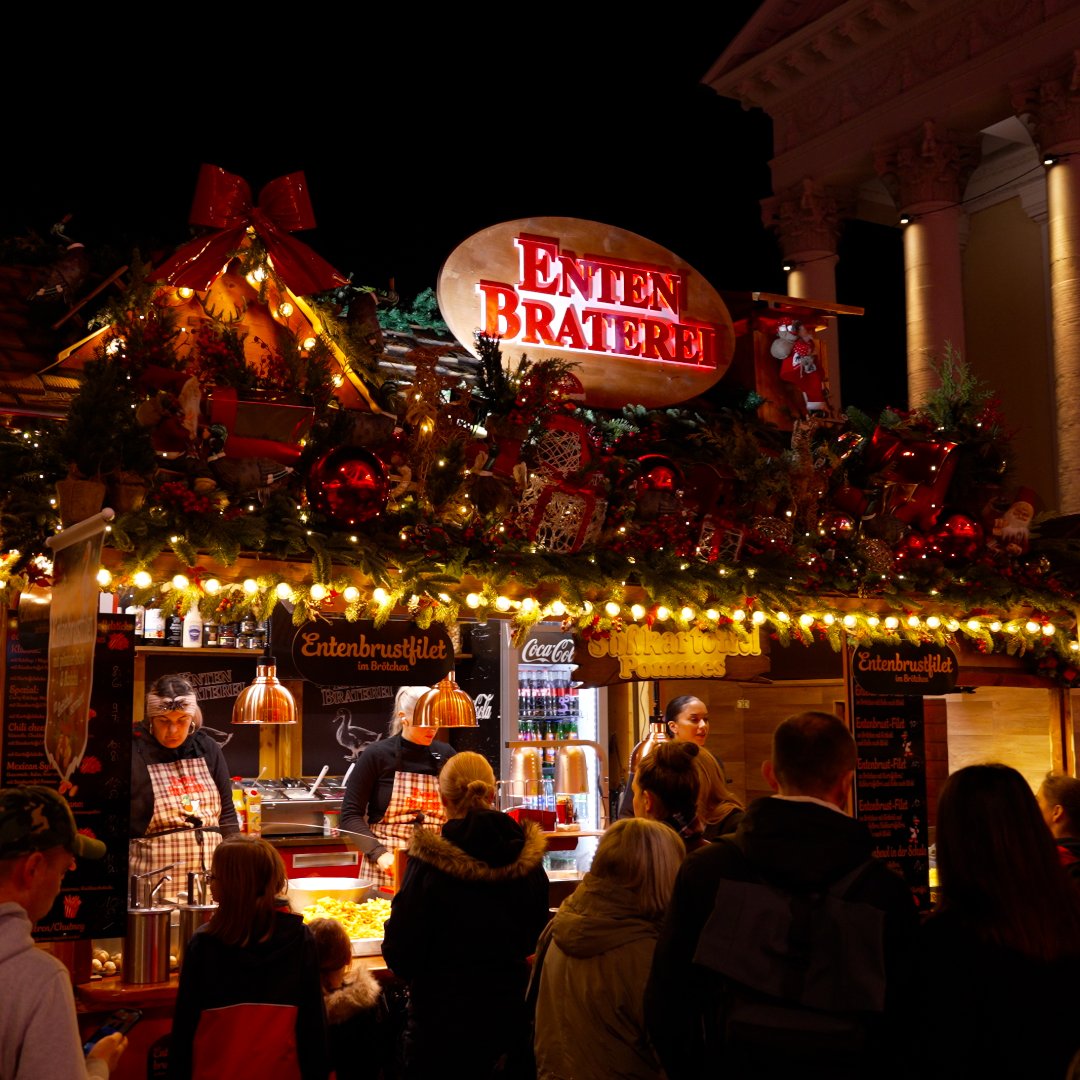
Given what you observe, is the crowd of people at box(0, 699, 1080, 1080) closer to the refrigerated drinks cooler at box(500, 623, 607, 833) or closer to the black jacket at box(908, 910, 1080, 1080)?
the black jacket at box(908, 910, 1080, 1080)

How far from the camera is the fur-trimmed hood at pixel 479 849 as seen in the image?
13.7ft

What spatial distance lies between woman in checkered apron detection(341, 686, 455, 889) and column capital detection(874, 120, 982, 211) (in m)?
13.3

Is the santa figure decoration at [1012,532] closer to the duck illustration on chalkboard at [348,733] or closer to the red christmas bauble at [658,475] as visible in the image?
the red christmas bauble at [658,475]

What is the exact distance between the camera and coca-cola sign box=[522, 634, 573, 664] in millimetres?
12375

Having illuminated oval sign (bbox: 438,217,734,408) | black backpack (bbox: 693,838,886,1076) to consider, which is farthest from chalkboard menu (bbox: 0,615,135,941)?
illuminated oval sign (bbox: 438,217,734,408)

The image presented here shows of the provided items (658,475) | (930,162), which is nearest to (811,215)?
(930,162)

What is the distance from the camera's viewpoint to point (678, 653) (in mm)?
6887

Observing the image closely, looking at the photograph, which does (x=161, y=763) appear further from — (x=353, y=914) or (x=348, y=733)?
(x=348, y=733)

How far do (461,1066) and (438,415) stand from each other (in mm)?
3161

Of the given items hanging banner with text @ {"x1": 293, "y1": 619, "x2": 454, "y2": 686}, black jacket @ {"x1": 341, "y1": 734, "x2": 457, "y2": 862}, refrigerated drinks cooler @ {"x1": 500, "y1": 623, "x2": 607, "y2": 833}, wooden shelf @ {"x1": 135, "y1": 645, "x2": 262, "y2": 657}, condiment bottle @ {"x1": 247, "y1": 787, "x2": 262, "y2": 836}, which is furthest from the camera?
refrigerated drinks cooler @ {"x1": 500, "y1": 623, "x2": 607, "y2": 833}

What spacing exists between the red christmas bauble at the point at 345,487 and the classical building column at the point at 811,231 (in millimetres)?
14499

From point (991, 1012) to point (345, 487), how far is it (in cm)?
364

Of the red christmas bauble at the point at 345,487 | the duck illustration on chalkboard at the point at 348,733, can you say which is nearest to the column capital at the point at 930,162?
the duck illustration on chalkboard at the point at 348,733

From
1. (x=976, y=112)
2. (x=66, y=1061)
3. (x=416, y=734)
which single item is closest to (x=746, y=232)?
(x=976, y=112)
